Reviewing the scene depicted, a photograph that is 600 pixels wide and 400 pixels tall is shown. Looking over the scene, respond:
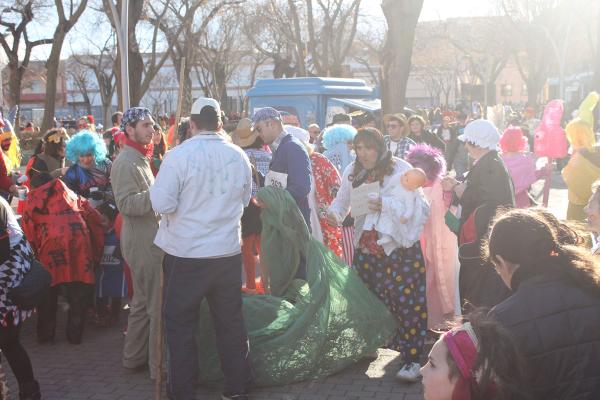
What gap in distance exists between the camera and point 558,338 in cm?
230

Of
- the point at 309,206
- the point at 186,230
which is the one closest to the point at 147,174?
the point at 186,230

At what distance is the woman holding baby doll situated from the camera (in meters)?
5.05

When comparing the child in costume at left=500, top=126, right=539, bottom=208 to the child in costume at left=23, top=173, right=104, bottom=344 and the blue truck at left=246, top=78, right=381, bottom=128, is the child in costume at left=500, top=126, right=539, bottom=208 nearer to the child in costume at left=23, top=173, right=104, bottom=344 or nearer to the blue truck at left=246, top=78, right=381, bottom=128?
the child in costume at left=23, top=173, right=104, bottom=344

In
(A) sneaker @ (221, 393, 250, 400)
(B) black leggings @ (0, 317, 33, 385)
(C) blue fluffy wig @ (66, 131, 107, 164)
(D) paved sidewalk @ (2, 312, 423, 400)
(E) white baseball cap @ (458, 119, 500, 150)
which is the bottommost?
(D) paved sidewalk @ (2, 312, 423, 400)

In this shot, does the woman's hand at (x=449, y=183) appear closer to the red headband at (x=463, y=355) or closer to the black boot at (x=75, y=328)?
the black boot at (x=75, y=328)

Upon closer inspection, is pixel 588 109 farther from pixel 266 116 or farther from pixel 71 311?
pixel 71 311

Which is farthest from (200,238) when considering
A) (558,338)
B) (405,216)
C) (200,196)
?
(558,338)

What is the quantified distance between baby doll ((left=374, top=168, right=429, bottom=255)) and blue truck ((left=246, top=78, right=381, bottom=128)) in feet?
41.5

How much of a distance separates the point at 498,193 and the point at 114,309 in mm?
3579

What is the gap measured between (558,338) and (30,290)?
3.02 meters

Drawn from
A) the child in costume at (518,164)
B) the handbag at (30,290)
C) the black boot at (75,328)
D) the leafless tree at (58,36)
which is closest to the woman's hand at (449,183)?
the child in costume at (518,164)

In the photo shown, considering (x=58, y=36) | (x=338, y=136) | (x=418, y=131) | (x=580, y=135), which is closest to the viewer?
(x=580, y=135)

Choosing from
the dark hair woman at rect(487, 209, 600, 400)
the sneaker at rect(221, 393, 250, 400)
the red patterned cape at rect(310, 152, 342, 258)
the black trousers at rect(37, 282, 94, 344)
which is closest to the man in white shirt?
the sneaker at rect(221, 393, 250, 400)

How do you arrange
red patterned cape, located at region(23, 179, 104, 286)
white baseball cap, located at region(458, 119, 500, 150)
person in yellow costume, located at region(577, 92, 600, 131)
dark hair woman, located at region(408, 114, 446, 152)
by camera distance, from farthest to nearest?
dark hair woman, located at region(408, 114, 446, 152) → person in yellow costume, located at region(577, 92, 600, 131) → red patterned cape, located at region(23, 179, 104, 286) → white baseball cap, located at region(458, 119, 500, 150)
